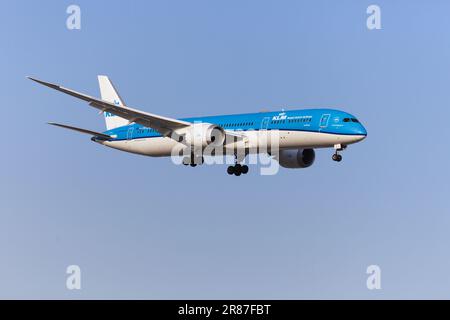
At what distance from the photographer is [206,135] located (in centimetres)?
6900

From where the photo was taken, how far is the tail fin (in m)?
81.6

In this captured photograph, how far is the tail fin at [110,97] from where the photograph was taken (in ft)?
268

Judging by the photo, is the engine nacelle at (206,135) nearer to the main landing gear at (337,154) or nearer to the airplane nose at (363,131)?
the main landing gear at (337,154)

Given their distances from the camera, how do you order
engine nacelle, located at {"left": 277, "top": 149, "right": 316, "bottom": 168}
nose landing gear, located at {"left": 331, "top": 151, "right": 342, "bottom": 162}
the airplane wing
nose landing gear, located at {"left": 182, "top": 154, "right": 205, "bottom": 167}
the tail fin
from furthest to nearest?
the tail fin → engine nacelle, located at {"left": 277, "top": 149, "right": 316, "bottom": 168} → nose landing gear, located at {"left": 182, "top": 154, "right": 205, "bottom": 167} → nose landing gear, located at {"left": 331, "top": 151, "right": 342, "bottom": 162} → the airplane wing

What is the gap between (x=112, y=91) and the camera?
84.6 meters

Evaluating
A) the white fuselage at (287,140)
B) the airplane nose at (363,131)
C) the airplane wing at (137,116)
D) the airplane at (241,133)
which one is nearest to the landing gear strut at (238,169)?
the airplane at (241,133)

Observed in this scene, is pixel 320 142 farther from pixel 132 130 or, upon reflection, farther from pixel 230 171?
pixel 132 130

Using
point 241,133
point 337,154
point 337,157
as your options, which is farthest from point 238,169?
point 337,157

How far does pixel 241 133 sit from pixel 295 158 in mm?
6219

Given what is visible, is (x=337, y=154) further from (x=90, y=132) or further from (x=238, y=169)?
(x=90, y=132)

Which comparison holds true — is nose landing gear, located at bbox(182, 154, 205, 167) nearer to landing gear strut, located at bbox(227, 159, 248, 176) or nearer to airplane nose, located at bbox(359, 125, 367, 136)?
landing gear strut, located at bbox(227, 159, 248, 176)

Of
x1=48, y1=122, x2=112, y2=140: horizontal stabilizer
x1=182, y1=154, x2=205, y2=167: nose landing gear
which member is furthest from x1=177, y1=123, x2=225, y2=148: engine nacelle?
x1=48, y1=122, x2=112, y2=140: horizontal stabilizer

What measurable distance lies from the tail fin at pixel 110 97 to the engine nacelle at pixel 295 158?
47.0 ft
